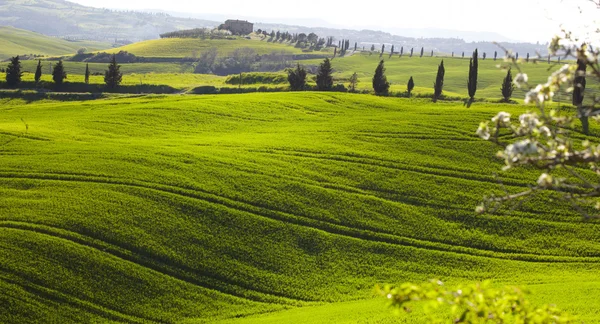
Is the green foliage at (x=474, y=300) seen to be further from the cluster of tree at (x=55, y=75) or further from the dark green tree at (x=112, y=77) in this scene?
the dark green tree at (x=112, y=77)

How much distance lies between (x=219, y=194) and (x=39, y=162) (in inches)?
807

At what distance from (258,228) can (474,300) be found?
38.2m

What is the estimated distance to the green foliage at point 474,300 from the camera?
1105cm

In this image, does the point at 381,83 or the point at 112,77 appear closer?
the point at 381,83

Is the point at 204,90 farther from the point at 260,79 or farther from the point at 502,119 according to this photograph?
the point at 502,119

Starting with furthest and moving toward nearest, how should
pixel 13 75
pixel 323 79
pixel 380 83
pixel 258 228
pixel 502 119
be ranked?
pixel 323 79
pixel 380 83
pixel 13 75
pixel 258 228
pixel 502 119

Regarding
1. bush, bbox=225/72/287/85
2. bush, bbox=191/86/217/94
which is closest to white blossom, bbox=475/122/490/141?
bush, bbox=191/86/217/94

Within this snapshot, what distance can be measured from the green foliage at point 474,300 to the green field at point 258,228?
21.4 m

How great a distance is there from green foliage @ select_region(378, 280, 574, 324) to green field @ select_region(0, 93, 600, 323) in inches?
844

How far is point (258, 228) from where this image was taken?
48.6 metres

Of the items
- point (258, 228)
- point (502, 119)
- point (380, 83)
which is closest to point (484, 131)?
point (502, 119)

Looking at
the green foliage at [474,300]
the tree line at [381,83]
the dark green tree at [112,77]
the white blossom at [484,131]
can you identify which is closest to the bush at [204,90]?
the dark green tree at [112,77]

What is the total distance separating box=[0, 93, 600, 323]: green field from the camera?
3969cm

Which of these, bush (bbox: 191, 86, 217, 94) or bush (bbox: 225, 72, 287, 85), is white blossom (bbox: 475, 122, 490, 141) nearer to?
bush (bbox: 191, 86, 217, 94)
